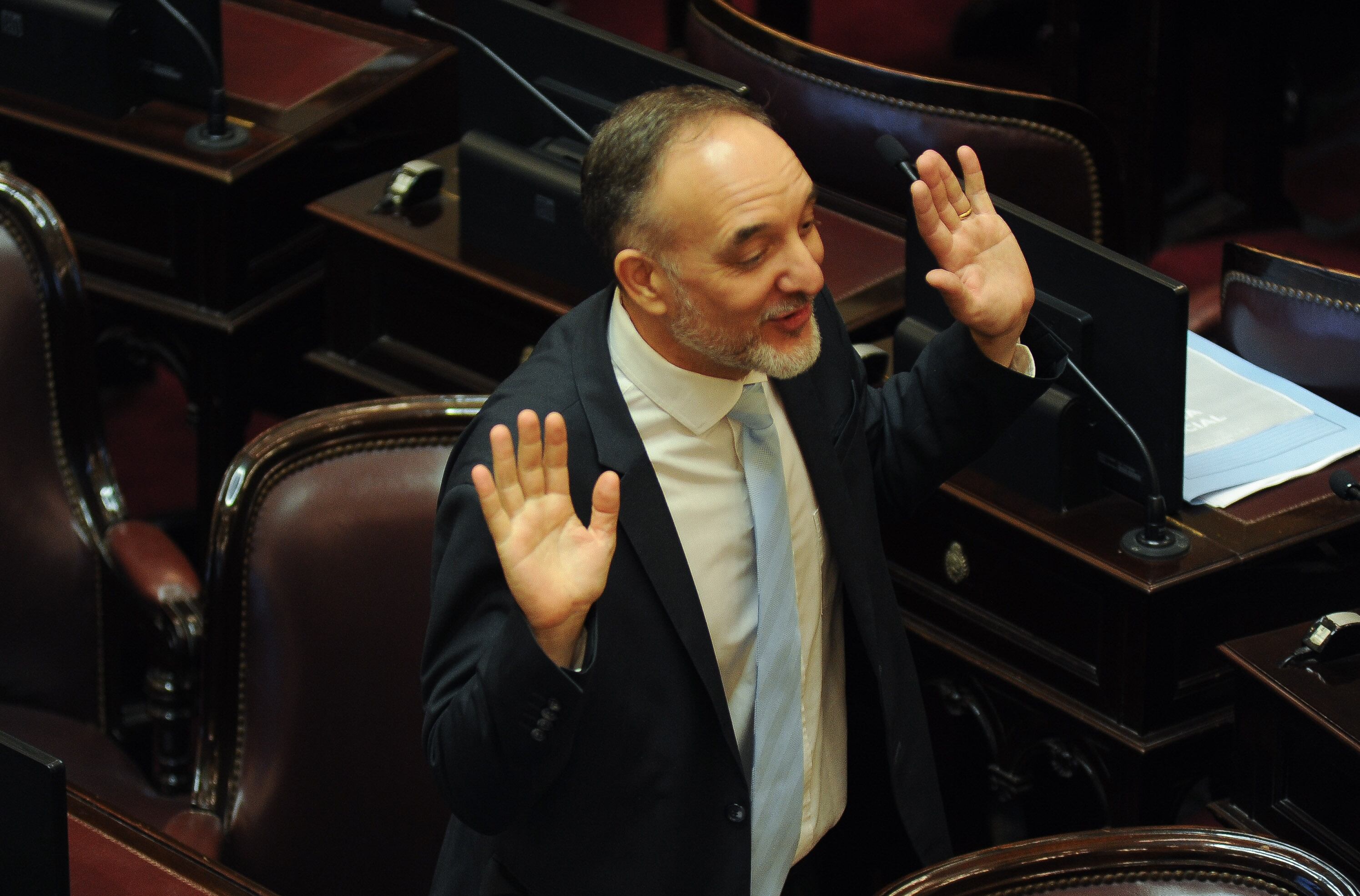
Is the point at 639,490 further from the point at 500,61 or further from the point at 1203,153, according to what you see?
the point at 1203,153

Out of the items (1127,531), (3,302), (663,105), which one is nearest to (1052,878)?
(1127,531)

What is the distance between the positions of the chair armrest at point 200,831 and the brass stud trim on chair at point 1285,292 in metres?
1.38

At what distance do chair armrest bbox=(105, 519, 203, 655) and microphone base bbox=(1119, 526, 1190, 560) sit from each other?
1075 millimetres

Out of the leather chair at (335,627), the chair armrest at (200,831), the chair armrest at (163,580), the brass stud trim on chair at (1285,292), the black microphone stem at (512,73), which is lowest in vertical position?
the chair armrest at (200,831)

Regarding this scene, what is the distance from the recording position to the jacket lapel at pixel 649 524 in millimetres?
1495

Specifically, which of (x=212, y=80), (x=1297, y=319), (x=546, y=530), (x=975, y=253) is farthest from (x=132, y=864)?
(x=212, y=80)

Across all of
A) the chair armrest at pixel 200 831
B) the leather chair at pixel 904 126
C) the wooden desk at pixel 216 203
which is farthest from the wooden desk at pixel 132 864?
the wooden desk at pixel 216 203

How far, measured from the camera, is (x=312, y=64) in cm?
317

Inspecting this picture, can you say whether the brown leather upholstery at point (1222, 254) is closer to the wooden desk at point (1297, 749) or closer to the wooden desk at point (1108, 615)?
the wooden desk at point (1108, 615)

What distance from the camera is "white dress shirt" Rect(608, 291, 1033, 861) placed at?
5.12 feet

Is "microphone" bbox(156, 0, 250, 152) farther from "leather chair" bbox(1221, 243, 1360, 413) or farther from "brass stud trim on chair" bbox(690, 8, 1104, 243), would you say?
"leather chair" bbox(1221, 243, 1360, 413)

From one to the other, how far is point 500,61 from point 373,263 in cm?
43

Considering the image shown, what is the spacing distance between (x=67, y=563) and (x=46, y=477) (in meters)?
0.11

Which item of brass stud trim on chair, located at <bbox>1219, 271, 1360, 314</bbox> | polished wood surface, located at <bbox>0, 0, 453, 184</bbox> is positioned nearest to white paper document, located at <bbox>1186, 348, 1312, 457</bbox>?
brass stud trim on chair, located at <bbox>1219, 271, 1360, 314</bbox>
